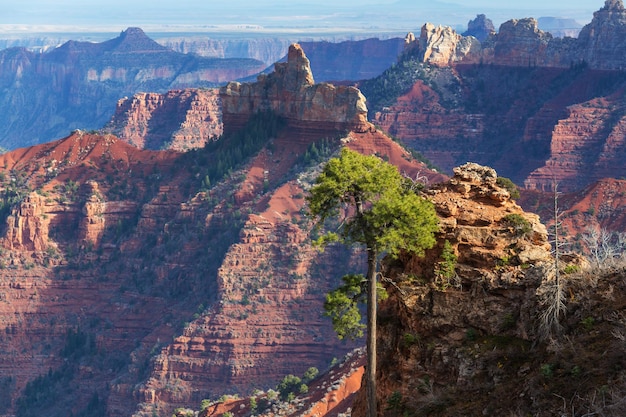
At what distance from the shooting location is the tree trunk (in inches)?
2064

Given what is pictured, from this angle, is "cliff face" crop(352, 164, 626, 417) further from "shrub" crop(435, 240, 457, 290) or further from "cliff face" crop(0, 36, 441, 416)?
"cliff face" crop(0, 36, 441, 416)

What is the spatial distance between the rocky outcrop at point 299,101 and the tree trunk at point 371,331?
10547 centimetres

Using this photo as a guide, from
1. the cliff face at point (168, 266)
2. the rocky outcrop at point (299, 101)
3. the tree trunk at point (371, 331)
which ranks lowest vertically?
the cliff face at point (168, 266)

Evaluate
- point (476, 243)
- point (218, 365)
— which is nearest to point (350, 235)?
point (476, 243)

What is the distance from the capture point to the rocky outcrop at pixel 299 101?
15962cm

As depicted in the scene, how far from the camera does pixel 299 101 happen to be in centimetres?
16212

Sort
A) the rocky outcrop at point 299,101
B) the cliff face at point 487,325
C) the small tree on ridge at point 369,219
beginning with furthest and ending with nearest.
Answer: the rocky outcrop at point 299,101, the small tree on ridge at point 369,219, the cliff face at point 487,325

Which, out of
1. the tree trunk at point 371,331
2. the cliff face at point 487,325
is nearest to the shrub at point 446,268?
the cliff face at point 487,325

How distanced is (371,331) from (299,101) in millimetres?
110233

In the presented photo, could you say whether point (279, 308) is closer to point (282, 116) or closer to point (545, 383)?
point (282, 116)

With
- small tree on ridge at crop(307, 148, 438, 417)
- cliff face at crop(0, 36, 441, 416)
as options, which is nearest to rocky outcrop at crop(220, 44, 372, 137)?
cliff face at crop(0, 36, 441, 416)

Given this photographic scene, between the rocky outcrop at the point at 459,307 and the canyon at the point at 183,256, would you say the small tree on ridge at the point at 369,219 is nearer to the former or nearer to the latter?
the rocky outcrop at the point at 459,307

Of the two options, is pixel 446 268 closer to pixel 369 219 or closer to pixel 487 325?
pixel 487 325

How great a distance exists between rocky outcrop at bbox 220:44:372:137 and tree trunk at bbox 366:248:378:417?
105466 mm
